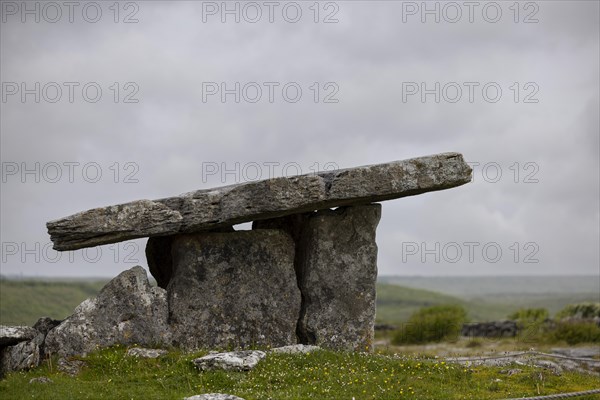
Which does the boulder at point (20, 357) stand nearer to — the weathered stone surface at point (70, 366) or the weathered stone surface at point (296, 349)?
the weathered stone surface at point (70, 366)

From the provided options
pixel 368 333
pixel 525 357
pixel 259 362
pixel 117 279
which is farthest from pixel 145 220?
pixel 525 357

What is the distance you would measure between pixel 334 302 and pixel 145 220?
521cm

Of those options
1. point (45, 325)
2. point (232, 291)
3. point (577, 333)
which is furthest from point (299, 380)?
point (577, 333)

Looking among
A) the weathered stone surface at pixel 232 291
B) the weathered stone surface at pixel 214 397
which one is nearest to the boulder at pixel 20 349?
the weathered stone surface at pixel 232 291

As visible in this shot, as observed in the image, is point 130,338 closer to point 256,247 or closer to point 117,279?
point 117,279

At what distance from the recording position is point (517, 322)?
3778 centimetres

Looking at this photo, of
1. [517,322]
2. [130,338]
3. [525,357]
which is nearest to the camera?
[130,338]

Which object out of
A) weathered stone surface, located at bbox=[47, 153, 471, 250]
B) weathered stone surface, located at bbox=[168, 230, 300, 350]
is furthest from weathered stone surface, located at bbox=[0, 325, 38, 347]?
weathered stone surface, located at bbox=[168, 230, 300, 350]

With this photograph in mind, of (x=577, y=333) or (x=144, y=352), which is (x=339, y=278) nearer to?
(x=144, y=352)

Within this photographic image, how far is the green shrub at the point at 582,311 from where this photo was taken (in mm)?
39500

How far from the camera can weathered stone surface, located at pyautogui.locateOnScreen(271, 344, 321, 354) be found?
16.9 meters

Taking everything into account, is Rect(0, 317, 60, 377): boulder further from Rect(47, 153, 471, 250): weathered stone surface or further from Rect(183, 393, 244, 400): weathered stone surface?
Rect(183, 393, 244, 400): weathered stone surface

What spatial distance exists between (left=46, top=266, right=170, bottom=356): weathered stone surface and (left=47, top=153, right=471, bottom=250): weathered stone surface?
4.06ft

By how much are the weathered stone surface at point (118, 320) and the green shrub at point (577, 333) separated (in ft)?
68.5
